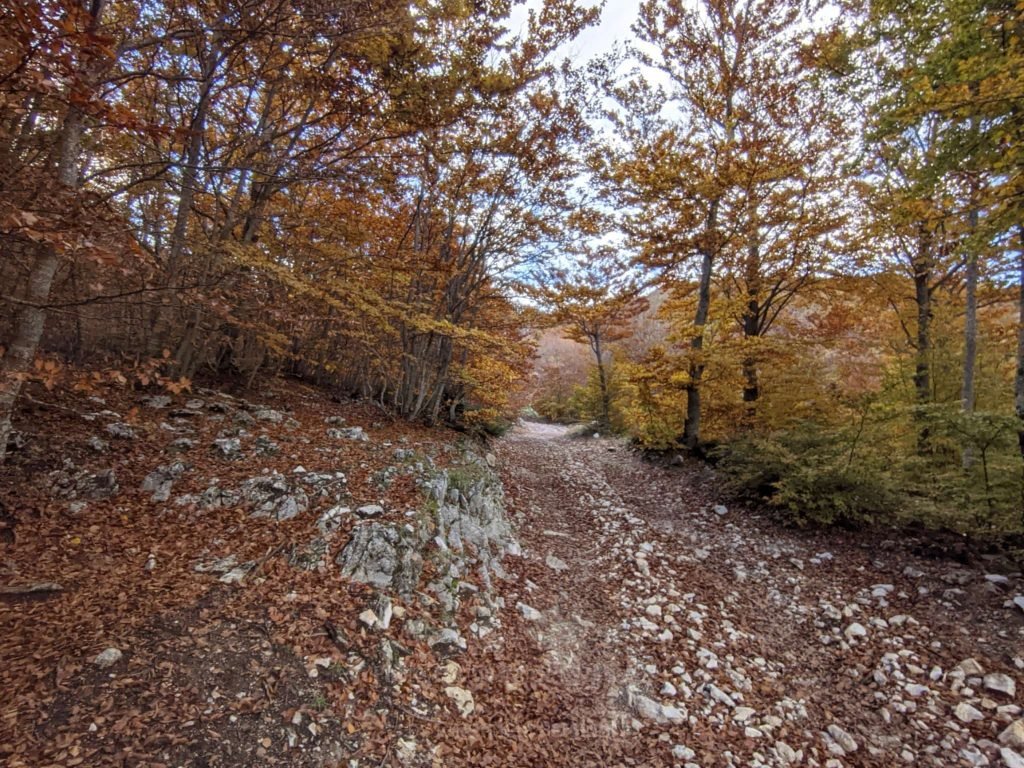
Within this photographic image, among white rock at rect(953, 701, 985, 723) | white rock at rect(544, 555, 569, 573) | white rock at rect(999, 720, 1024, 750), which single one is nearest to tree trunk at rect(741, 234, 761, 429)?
white rock at rect(544, 555, 569, 573)

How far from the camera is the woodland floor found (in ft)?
8.25

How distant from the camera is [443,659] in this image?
3529 millimetres

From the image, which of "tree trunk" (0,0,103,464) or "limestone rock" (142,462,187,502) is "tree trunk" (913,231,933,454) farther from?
"tree trunk" (0,0,103,464)

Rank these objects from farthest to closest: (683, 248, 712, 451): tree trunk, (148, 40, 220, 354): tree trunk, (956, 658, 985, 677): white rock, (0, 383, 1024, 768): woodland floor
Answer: (683, 248, 712, 451): tree trunk
(148, 40, 220, 354): tree trunk
(956, 658, 985, 677): white rock
(0, 383, 1024, 768): woodland floor

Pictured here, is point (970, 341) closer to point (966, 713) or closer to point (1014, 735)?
point (966, 713)

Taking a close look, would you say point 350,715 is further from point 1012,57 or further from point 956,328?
point 956,328

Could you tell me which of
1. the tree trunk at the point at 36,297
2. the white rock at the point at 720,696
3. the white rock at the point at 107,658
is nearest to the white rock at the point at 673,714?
the white rock at the point at 720,696

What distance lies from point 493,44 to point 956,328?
10445mm

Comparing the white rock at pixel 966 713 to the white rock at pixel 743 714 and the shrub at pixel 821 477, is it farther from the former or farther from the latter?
the shrub at pixel 821 477

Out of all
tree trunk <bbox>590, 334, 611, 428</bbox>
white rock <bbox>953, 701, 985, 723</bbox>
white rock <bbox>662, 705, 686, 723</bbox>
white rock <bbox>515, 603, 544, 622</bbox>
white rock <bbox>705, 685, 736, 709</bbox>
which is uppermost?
tree trunk <bbox>590, 334, 611, 428</bbox>

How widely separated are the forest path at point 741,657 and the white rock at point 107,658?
2.17 m

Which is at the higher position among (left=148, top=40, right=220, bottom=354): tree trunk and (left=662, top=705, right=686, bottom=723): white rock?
(left=148, top=40, right=220, bottom=354): tree trunk

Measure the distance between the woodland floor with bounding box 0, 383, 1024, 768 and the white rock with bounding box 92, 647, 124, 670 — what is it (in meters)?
0.05

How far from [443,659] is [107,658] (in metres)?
2.21
